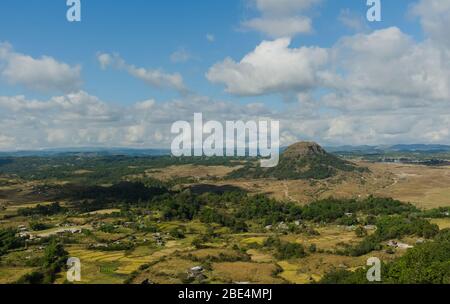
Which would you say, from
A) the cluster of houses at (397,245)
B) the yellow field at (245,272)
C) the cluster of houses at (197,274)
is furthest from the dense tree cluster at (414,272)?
the cluster of houses at (397,245)

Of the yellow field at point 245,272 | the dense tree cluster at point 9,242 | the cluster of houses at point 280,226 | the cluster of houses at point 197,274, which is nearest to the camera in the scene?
the yellow field at point 245,272

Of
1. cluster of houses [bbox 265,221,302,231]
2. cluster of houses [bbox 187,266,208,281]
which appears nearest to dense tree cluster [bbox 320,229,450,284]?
cluster of houses [bbox 187,266,208,281]

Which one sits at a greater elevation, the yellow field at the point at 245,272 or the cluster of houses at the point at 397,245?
the yellow field at the point at 245,272

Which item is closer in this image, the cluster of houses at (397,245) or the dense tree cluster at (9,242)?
the cluster of houses at (397,245)

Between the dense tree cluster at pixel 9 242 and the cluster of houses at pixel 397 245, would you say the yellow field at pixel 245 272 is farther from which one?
the dense tree cluster at pixel 9 242

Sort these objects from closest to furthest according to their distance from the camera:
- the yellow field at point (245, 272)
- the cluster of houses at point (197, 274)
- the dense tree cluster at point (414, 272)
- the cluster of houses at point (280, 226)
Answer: the dense tree cluster at point (414, 272)
the yellow field at point (245, 272)
the cluster of houses at point (197, 274)
the cluster of houses at point (280, 226)

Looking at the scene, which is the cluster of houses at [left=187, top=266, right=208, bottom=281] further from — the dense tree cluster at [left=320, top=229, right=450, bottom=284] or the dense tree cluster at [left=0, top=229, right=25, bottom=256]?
the dense tree cluster at [left=0, top=229, right=25, bottom=256]

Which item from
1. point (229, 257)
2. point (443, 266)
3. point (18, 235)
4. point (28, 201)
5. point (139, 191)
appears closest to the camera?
point (443, 266)

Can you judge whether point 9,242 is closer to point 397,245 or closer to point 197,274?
point 197,274
